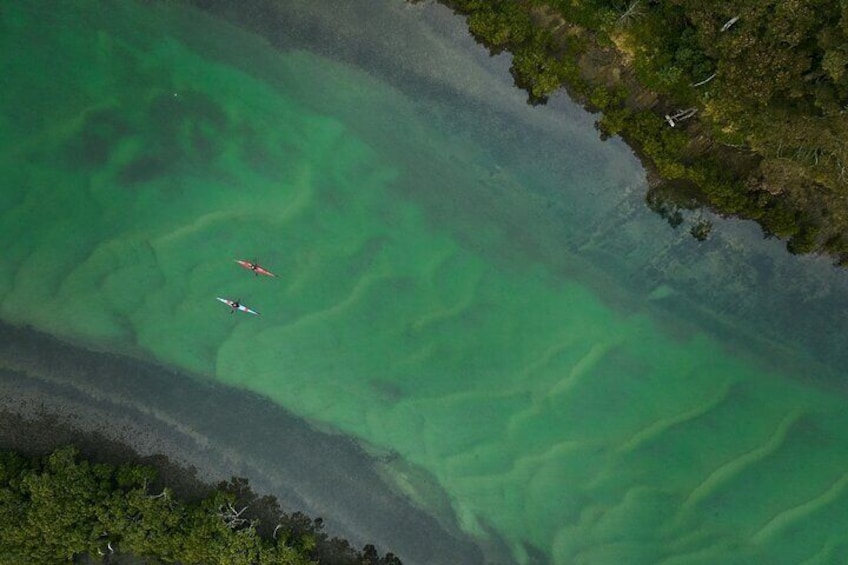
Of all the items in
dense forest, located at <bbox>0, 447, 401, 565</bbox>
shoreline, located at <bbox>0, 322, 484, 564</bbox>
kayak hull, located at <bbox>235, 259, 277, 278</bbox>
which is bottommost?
dense forest, located at <bbox>0, 447, 401, 565</bbox>

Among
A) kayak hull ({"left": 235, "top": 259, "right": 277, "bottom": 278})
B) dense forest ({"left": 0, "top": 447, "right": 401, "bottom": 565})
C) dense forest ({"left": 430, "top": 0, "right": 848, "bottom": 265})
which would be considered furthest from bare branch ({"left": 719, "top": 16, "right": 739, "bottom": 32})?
dense forest ({"left": 0, "top": 447, "right": 401, "bottom": 565})

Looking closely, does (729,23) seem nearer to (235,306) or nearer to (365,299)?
(365,299)

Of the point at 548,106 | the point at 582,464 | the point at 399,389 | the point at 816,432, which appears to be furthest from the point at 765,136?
the point at 399,389

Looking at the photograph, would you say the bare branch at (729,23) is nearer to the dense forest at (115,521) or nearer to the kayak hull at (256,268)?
the kayak hull at (256,268)

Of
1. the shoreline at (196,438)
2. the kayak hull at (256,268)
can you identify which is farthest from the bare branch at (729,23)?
the shoreline at (196,438)

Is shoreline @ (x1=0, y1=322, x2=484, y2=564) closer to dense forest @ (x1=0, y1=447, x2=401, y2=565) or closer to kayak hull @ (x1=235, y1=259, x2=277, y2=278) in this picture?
dense forest @ (x1=0, y1=447, x2=401, y2=565)

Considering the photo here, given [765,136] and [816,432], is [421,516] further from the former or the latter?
[765,136]
